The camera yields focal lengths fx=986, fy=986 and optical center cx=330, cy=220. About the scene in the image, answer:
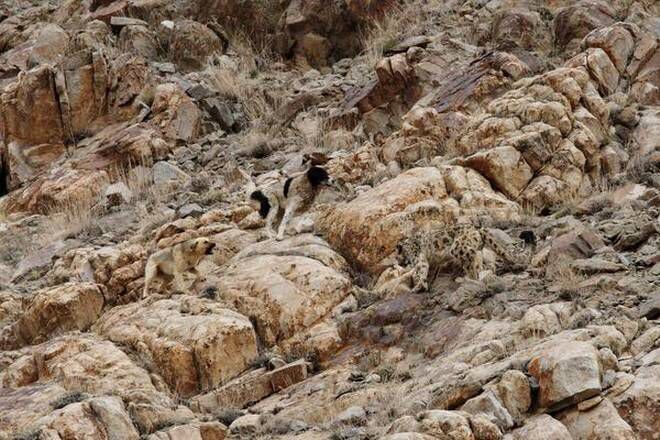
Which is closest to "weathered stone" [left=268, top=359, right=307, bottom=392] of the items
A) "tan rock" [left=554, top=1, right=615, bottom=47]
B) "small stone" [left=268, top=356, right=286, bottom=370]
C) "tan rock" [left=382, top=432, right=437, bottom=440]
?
"small stone" [left=268, top=356, right=286, bottom=370]

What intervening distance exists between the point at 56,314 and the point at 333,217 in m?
4.48

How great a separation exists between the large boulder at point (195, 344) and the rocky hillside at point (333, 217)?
30mm

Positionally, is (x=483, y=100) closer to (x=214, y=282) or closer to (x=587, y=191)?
(x=587, y=191)

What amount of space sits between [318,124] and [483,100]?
4066 mm

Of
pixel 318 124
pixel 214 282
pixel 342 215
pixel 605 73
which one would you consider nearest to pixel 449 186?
pixel 342 215

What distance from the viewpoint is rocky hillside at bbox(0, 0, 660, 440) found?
10.1 metres

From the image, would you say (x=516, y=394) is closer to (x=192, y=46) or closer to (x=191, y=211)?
(x=191, y=211)

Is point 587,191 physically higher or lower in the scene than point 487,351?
lower

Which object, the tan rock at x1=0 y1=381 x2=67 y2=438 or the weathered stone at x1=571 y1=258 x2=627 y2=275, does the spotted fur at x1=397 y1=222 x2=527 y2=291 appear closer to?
the weathered stone at x1=571 y1=258 x2=627 y2=275

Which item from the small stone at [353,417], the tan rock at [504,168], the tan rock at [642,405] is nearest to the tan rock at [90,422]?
the small stone at [353,417]

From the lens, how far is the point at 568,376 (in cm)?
854

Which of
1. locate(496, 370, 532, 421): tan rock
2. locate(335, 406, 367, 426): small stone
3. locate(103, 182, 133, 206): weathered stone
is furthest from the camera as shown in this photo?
locate(103, 182, 133, 206): weathered stone

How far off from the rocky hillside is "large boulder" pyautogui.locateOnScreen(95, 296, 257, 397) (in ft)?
0.10

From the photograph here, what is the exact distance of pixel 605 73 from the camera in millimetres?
19391
